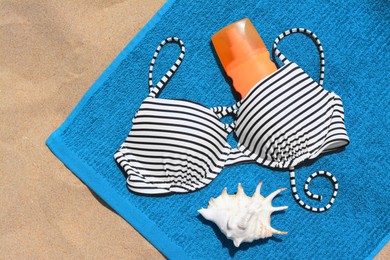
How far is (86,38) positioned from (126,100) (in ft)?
0.86

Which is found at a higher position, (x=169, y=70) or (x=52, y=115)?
(x=169, y=70)

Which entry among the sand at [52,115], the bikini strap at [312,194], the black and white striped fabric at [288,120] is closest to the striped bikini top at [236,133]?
the black and white striped fabric at [288,120]

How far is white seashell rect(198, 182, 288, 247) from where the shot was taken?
1.34m

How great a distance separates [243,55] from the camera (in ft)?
4.50

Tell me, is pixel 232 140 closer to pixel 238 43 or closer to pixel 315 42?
pixel 238 43

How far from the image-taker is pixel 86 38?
4.97ft

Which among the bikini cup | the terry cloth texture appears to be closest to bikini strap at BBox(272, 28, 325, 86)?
the terry cloth texture

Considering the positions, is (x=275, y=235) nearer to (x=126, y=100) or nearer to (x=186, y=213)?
(x=186, y=213)

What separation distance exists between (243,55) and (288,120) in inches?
9.9

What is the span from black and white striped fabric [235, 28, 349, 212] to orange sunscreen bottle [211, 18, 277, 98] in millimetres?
56

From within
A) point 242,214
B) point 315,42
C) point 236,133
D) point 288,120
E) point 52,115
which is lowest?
point 52,115

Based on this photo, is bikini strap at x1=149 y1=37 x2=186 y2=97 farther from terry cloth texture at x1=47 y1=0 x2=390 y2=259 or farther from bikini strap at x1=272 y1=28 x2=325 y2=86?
bikini strap at x1=272 y1=28 x2=325 y2=86

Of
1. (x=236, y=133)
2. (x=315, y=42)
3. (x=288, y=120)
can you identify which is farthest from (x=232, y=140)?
(x=315, y=42)

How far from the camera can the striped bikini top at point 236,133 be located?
1309 millimetres
